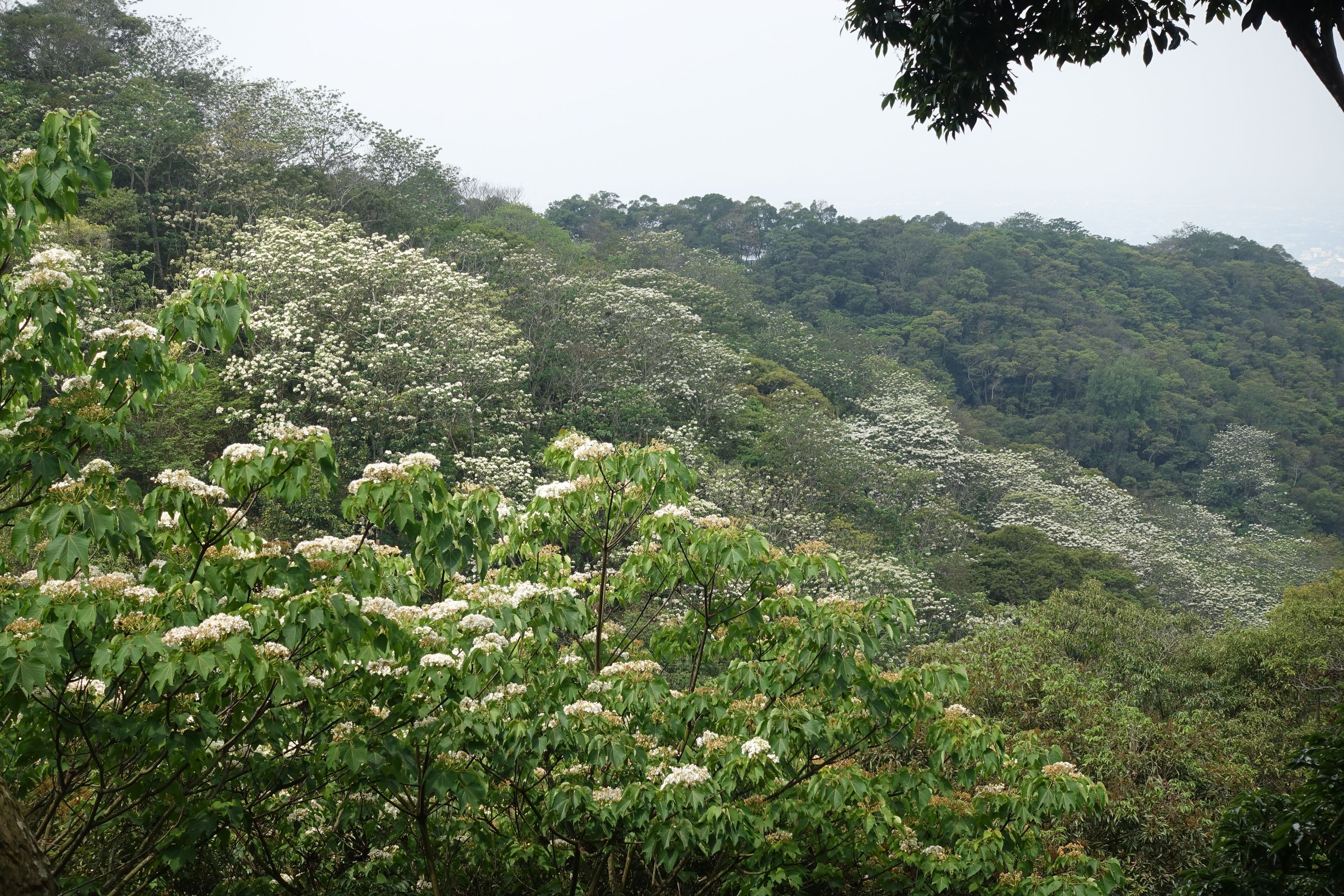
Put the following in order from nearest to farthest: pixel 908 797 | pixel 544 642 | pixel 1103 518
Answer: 1. pixel 544 642
2. pixel 908 797
3. pixel 1103 518

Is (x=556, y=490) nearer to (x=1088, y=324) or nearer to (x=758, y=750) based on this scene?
(x=758, y=750)

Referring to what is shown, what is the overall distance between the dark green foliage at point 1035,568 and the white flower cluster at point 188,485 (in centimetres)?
1857

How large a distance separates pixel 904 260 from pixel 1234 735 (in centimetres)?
4478

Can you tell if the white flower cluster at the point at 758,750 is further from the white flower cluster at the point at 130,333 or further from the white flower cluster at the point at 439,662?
the white flower cluster at the point at 130,333

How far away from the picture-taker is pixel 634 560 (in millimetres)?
4211

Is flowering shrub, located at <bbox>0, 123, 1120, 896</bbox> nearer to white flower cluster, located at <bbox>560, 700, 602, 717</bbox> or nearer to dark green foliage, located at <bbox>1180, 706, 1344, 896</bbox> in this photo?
white flower cluster, located at <bbox>560, 700, 602, 717</bbox>

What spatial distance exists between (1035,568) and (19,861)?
2088 centimetres

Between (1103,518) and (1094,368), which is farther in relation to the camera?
(1094,368)

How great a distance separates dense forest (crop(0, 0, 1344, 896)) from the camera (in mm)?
2967

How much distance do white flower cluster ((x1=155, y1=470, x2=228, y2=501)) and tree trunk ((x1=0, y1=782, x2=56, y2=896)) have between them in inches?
37.2

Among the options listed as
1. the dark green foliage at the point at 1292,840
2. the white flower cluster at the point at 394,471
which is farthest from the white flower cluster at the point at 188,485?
the dark green foliage at the point at 1292,840

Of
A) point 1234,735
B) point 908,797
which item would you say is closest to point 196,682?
point 908,797

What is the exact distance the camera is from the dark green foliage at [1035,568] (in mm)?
19984

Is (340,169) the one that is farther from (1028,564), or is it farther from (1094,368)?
(1094,368)
